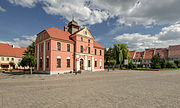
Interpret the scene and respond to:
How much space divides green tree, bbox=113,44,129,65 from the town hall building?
18183 millimetres

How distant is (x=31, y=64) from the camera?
20875 millimetres

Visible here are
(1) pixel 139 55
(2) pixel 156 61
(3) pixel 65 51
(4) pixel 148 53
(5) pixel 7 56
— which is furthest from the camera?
(1) pixel 139 55

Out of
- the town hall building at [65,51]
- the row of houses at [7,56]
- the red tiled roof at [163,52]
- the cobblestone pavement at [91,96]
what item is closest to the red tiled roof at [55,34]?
Result: the town hall building at [65,51]

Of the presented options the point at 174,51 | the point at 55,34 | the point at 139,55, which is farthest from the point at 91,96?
the point at 174,51

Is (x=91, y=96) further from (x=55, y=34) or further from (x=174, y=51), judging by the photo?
(x=174, y=51)

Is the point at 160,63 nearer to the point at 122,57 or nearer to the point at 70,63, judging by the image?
the point at 122,57

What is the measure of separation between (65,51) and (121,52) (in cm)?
3049

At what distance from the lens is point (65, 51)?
83.1 ft

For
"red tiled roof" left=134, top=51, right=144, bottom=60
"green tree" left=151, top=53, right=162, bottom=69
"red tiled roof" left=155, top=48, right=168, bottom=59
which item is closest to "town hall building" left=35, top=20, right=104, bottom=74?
"green tree" left=151, top=53, right=162, bottom=69

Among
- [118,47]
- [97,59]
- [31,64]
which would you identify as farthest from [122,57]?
[31,64]

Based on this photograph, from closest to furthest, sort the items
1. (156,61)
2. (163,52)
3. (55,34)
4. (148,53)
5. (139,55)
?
(55,34)
(156,61)
(163,52)
(148,53)
(139,55)

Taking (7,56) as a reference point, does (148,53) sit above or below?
above

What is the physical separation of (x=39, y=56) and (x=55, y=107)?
82.9ft

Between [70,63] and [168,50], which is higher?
[168,50]
